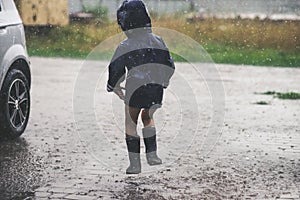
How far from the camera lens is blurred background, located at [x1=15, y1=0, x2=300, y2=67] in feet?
63.3

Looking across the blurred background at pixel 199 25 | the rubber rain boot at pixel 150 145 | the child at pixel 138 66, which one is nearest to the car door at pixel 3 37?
the child at pixel 138 66

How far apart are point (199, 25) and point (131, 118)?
13620 mm

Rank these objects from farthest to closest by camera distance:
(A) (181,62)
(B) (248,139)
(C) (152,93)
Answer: (A) (181,62) → (B) (248,139) → (C) (152,93)

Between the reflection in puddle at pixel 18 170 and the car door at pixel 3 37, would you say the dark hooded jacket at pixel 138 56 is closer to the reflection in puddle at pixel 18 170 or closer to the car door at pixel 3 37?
the reflection in puddle at pixel 18 170

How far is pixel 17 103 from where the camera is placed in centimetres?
860

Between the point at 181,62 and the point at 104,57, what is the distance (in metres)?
1.88

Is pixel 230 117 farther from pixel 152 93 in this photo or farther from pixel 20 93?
pixel 152 93

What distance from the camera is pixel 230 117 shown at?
1023 cm

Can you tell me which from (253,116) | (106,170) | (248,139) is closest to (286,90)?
(253,116)

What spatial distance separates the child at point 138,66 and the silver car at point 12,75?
6.31ft

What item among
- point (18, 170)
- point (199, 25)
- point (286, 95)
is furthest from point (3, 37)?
point (199, 25)

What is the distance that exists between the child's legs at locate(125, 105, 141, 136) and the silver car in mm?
1913

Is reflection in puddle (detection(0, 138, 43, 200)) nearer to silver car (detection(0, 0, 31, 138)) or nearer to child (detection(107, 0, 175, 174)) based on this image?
silver car (detection(0, 0, 31, 138))

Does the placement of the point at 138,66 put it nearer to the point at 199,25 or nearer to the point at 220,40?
the point at 220,40
